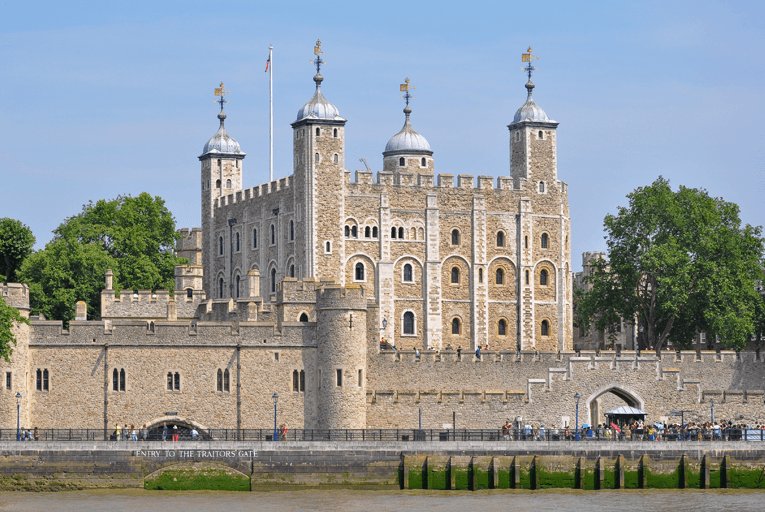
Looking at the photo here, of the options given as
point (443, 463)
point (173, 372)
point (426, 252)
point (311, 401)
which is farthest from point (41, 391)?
point (426, 252)

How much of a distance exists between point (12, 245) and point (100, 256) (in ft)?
13.9

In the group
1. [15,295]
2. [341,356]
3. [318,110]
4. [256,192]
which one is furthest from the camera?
[256,192]

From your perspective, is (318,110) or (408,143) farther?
(408,143)

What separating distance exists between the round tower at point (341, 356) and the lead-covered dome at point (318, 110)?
75.8ft

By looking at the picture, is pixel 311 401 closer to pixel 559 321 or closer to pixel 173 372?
pixel 173 372

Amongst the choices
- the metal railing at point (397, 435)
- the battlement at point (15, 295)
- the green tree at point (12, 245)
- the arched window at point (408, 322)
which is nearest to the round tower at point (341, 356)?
the metal railing at point (397, 435)

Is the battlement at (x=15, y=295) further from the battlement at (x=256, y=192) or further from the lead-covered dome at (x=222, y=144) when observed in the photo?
the lead-covered dome at (x=222, y=144)

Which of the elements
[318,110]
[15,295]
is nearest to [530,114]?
[318,110]

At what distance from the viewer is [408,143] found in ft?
343

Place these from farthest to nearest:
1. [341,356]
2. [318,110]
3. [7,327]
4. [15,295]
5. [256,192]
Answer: [256,192] → [318,110] → [341,356] → [15,295] → [7,327]

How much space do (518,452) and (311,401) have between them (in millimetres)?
9538

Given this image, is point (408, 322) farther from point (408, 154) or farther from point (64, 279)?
point (64, 279)

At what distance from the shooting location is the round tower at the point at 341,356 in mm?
70562

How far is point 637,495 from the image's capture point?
6406cm
